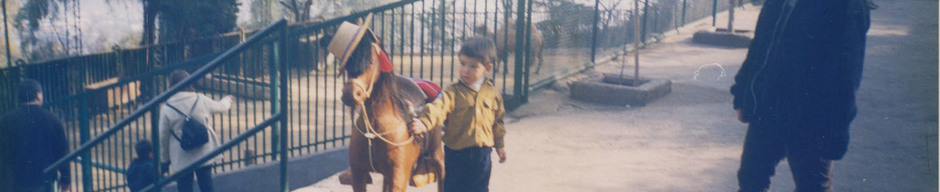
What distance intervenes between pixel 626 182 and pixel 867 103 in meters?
3.44

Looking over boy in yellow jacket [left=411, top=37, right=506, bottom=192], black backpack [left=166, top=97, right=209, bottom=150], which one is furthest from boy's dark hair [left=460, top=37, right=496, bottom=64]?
black backpack [left=166, top=97, right=209, bottom=150]

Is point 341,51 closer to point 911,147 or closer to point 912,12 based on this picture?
point 911,147

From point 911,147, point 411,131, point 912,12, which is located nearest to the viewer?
point 411,131

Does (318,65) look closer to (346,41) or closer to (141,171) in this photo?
(141,171)

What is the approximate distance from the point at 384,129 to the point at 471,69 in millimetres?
504

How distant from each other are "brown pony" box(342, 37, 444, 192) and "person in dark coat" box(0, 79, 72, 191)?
313cm

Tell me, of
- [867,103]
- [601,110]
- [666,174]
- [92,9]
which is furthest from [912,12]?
[92,9]

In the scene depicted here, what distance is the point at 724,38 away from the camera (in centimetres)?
1160

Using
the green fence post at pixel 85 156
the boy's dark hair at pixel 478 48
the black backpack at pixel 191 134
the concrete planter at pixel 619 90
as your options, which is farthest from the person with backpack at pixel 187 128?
the concrete planter at pixel 619 90

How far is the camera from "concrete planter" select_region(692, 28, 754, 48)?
11.3 meters

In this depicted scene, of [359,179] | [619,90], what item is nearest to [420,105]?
[359,179]

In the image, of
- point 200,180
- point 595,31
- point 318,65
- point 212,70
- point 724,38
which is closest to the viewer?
point 212,70

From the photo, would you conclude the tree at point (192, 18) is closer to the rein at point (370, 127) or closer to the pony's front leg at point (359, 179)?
the pony's front leg at point (359, 179)

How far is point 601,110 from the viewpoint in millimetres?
7641
